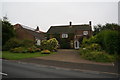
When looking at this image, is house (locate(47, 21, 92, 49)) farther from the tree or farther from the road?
the road

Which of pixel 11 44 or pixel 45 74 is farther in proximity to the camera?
pixel 11 44

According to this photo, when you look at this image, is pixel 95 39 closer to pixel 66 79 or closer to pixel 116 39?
pixel 116 39

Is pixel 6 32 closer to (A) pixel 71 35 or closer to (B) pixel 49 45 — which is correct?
(B) pixel 49 45

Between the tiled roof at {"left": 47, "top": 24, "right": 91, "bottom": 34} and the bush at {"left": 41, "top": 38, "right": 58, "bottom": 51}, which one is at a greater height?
the tiled roof at {"left": 47, "top": 24, "right": 91, "bottom": 34}

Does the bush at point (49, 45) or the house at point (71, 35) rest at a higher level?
the house at point (71, 35)

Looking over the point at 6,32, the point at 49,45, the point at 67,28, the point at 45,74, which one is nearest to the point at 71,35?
the point at 67,28

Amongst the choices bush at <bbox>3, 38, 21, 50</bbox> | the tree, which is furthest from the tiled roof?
bush at <bbox>3, 38, 21, 50</bbox>

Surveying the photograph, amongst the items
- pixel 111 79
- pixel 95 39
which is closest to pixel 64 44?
pixel 95 39

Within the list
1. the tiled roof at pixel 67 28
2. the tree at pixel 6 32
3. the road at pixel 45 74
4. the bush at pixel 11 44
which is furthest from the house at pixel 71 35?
the road at pixel 45 74

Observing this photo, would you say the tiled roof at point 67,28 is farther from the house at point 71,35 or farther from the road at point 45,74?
the road at point 45,74

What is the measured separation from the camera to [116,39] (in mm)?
17078

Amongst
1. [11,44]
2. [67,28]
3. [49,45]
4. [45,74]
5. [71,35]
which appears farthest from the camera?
[67,28]

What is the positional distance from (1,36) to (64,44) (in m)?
17.2

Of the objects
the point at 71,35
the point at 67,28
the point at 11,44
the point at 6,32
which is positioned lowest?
the point at 11,44
